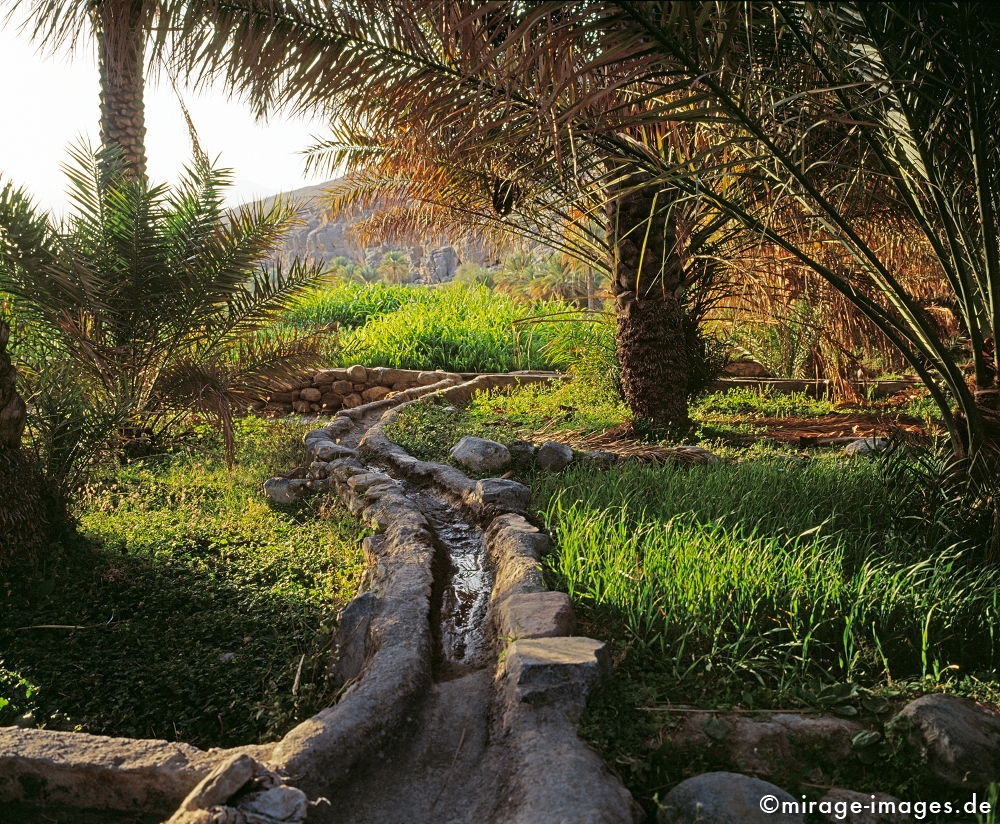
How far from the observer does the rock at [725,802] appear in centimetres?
202

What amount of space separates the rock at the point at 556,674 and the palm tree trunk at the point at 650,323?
411 centimetres

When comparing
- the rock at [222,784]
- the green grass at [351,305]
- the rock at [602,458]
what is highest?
the green grass at [351,305]

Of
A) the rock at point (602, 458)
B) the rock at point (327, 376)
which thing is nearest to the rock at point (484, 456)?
the rock at point (602, 458)

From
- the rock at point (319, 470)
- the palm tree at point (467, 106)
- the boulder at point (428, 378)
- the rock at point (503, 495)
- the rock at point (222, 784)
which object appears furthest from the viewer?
the boulder at point (428, 378)

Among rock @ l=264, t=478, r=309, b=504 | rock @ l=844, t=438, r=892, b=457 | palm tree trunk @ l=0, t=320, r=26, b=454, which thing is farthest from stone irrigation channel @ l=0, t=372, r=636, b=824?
rock @ l=844, t=438, r=892, b=457

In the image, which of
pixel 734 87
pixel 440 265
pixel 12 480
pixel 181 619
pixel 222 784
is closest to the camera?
pixel 222 784

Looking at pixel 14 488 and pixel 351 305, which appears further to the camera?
pixel 351 305

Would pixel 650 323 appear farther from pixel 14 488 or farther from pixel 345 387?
pixel 345 387

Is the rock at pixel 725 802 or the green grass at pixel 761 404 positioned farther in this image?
the green grass at pixel 761 404

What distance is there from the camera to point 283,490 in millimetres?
5539

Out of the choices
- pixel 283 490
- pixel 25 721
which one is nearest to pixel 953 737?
pixel 25 721

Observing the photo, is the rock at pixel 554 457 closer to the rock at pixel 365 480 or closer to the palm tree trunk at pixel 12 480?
the rock at pixel 365 480

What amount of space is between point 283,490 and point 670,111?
3.46 metres

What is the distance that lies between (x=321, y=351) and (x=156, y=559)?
3234 millimetres
